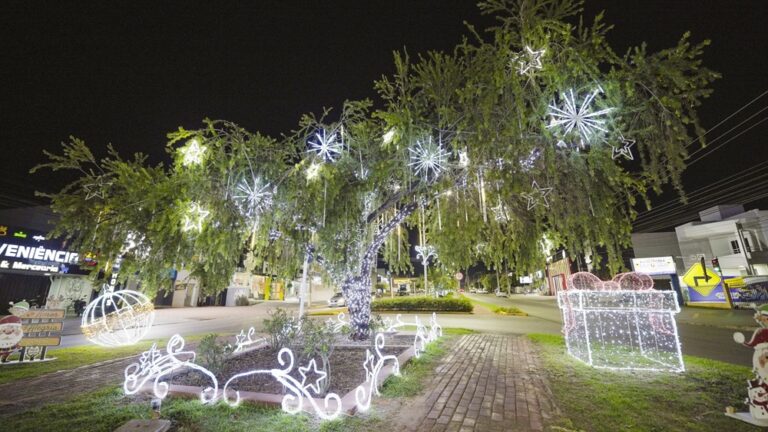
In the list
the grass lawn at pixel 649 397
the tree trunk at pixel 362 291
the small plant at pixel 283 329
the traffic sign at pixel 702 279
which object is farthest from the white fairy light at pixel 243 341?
the traffic sign at pixel 702 279

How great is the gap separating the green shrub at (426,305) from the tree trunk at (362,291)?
48.7 ft

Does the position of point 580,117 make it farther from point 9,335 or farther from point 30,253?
point 30,253

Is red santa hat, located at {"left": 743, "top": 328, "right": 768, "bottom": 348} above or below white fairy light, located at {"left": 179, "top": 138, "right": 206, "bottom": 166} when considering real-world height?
below

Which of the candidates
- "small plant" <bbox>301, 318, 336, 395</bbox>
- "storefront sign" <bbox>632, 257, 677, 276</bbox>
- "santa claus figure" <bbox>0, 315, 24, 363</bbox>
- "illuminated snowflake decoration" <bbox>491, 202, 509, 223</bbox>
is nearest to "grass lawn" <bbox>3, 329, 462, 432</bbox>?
"small plant" <bbox>301, 318, 336, 395</bbox>

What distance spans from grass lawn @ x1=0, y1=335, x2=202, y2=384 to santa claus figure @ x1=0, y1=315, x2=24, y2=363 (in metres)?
0.40

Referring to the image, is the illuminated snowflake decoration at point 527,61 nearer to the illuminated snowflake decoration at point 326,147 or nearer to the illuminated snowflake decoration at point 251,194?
the illuminated snowflake decoration at point 326,147

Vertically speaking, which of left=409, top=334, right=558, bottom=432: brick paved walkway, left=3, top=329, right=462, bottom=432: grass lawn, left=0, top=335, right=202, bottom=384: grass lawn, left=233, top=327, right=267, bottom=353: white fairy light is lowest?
left=409, top=334, right=558, bottom=432: brick paved walkway

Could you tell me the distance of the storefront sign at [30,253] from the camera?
18.5 meters

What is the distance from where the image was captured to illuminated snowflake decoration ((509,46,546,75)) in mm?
5684

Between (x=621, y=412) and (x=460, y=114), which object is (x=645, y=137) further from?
(x=621, y=412)

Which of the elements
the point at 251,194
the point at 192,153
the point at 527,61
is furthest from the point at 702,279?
the point at 192,153

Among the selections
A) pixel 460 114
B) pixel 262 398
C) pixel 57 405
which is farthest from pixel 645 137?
pixel 57 405

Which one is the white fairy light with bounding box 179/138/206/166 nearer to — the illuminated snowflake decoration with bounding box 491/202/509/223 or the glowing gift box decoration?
the illuminated snowflake decoration with bounding box 491/202/509/223

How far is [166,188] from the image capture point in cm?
736
